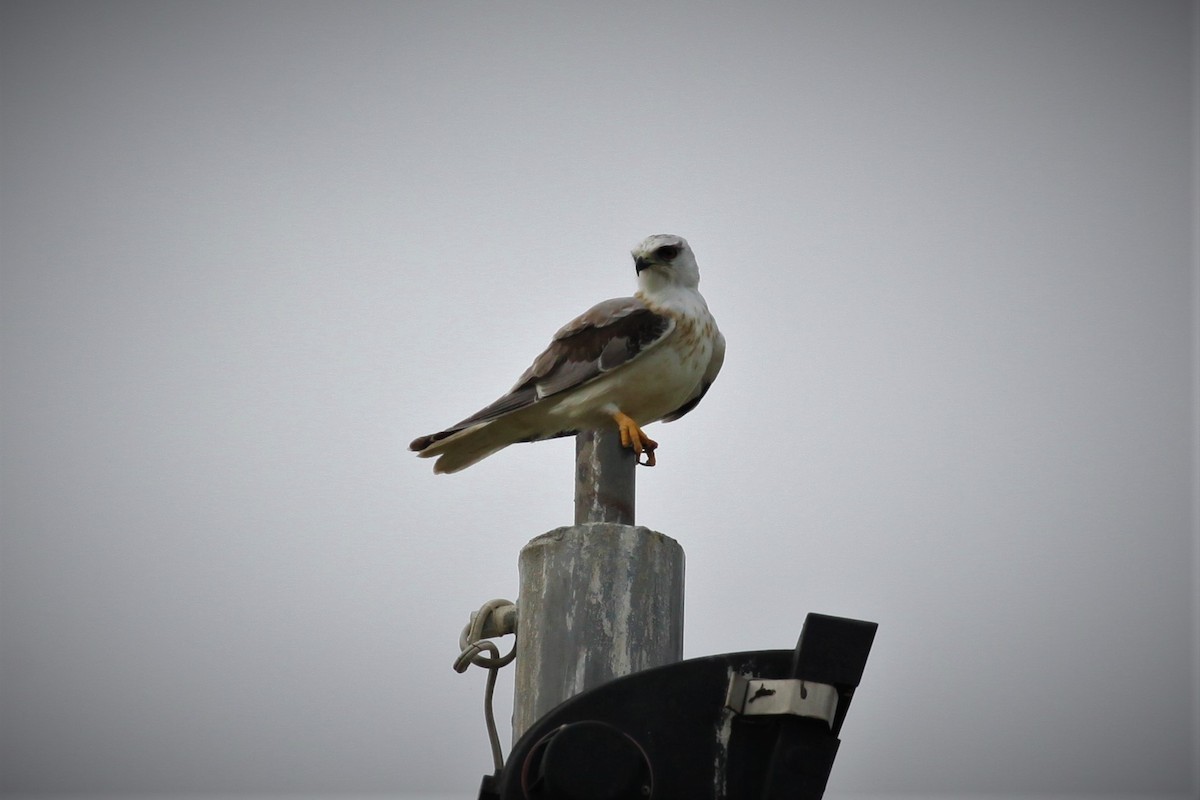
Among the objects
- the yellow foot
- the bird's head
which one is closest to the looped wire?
→ the yellow foot

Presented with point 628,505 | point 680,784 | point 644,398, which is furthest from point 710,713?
point 644,398

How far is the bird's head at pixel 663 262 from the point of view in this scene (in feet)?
16.8

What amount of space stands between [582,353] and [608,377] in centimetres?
15

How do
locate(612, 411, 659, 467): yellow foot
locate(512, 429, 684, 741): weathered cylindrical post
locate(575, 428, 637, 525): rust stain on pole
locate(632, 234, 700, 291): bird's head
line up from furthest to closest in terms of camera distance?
locate(632, 234, 700, 291): bird's head
locate(612, 411, 659, 467): yellow foot
locate(575, 428, 637, 525): rust stain on pole
locate(512, 429, 684, 741): weathered cylindrical post

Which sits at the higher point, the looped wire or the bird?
the bird

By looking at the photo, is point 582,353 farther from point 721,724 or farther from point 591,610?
point 721,724

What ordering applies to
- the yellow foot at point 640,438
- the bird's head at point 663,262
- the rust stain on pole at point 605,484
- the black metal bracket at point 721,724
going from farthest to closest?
the bird's head at point 663,262 < the yellow foot at point 640,438 < the rust stain on pole at point 605,484 < the black metal bracket at point 721,724

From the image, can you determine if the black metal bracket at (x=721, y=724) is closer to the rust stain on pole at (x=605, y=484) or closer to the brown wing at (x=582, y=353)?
the rust stain on pole at (x=605, y=484)

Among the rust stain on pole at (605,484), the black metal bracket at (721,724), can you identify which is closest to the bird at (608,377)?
the rust stain on pole at (605,484)

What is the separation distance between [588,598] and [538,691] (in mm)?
233

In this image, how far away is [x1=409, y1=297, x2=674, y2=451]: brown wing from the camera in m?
4.79

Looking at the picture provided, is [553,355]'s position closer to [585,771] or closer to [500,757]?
[500,757]

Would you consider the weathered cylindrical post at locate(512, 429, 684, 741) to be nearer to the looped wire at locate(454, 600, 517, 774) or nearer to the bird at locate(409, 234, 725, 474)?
the looped wire at locate(454, 600, 517, 774)

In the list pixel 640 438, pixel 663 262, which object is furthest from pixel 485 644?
pixel 663 262
